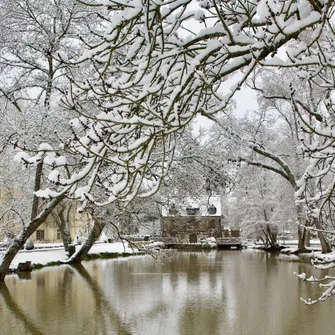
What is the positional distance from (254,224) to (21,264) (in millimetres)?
20422

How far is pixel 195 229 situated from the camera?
172 feet

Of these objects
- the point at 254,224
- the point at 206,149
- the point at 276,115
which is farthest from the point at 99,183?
the point at 254,224

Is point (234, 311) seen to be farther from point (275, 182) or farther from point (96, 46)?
point (275, 182)

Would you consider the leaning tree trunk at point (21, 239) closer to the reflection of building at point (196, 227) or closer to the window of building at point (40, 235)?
the window of building at point (40, 235)

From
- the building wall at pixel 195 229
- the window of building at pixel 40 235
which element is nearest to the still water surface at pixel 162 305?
the window of building at pixel 40 235

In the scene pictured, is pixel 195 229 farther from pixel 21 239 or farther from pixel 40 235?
pixel 21 239

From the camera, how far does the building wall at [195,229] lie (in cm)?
5056

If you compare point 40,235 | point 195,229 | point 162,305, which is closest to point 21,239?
point 162,305

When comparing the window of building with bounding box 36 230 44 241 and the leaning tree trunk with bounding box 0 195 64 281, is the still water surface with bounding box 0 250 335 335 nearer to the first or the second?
the leaning tree trunk with bounding box 0 195 64 281

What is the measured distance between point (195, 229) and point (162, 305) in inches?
1612

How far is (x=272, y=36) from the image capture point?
351cm

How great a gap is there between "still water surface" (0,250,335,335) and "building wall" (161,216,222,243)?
31886mm

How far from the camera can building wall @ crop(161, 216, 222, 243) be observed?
1991 inches

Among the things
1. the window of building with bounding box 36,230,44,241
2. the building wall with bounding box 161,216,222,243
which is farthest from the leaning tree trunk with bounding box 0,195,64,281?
the building wall with bounding box 161,216,222,243
